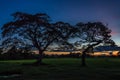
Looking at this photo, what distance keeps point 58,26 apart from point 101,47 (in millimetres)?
10680

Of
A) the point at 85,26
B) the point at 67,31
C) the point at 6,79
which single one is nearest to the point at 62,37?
the point at 67,31

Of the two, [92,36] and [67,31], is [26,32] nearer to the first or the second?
[67,31]

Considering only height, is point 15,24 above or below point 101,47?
above

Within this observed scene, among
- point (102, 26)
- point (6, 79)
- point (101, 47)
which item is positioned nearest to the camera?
point (6, 79)

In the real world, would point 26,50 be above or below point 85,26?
below

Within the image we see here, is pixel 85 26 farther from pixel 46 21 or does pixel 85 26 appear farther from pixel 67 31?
pixel 46 21

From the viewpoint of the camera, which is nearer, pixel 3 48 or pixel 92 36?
pixel 92 36

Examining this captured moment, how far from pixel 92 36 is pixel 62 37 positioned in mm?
9063

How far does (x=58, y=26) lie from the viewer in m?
→ 58.5

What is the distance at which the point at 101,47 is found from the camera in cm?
5559

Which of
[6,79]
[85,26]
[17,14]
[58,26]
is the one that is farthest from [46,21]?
[6,79]

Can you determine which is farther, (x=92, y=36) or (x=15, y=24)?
(x=15, y=24)

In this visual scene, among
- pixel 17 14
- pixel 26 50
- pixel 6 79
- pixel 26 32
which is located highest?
pixel 17 14

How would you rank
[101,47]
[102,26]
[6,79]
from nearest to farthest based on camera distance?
[6,79] → [102,26] → [101,47]
